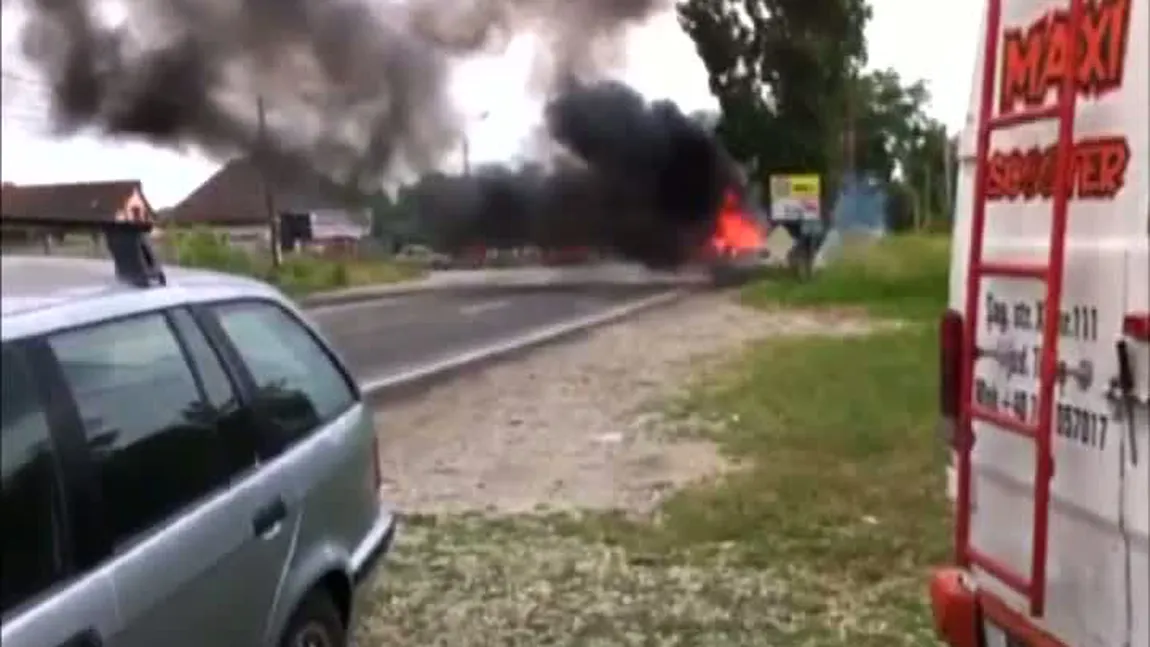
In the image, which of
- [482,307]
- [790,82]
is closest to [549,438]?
[482,307]

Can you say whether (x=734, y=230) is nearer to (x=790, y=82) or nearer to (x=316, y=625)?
(x=790, y=82)

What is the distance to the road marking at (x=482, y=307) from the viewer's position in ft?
101

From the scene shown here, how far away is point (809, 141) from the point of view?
47375 millimetres

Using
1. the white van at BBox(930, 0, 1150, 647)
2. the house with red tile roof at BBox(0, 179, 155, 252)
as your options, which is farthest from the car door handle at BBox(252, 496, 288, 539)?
the white van at BBox(930, 0, 1150, 647)

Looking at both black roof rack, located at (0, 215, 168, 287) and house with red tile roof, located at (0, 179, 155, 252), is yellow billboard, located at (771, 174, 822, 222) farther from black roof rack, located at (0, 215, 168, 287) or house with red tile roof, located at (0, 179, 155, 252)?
black roof rack, located at (0, 215, 168, 287)

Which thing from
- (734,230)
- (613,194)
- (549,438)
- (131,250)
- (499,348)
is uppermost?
(131,250)

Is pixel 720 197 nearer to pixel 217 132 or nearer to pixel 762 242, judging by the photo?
pixel 762 242

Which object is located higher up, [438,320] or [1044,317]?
[1044,317]

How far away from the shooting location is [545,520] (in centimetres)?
895

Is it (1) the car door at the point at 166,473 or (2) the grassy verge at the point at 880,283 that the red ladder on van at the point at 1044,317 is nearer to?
(1) the car door at the point at 166,473

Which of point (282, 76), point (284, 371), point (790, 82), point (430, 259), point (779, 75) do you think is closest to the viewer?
point (284, 371)

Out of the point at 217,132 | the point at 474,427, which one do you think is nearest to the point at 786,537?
the point at 474,427

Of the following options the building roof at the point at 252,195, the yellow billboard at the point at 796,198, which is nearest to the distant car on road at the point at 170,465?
the building roof at the point at 252,195

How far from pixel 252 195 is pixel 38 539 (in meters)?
21.4
